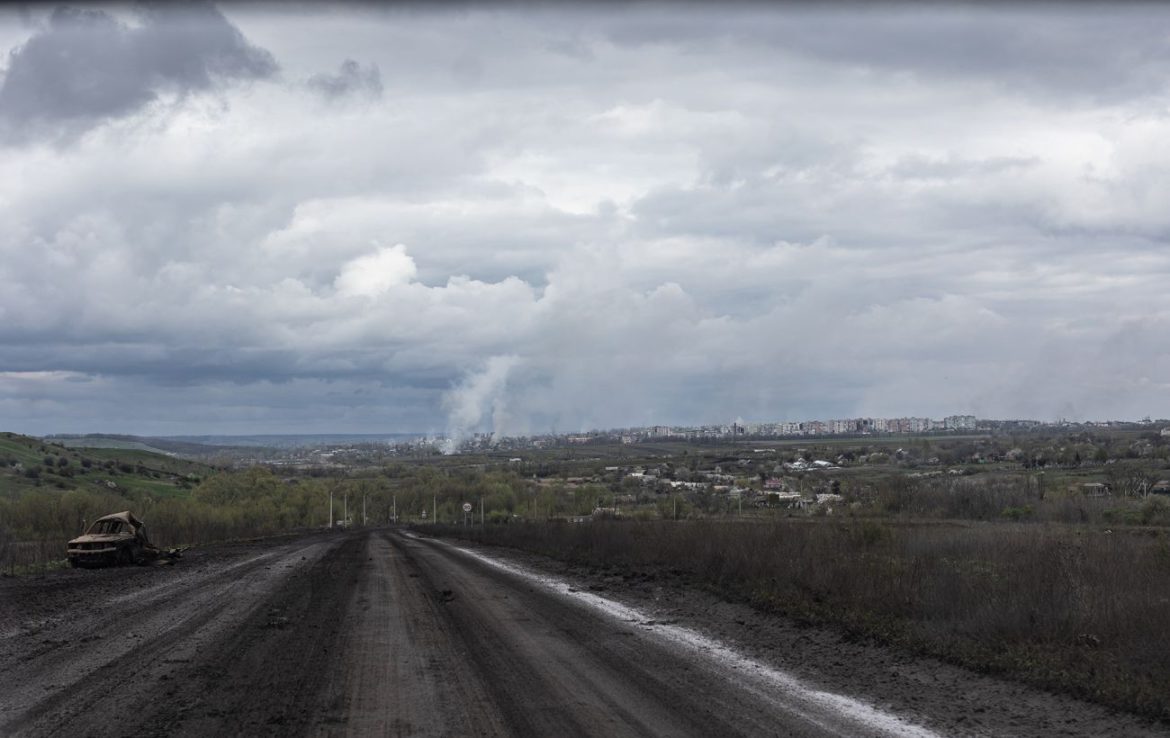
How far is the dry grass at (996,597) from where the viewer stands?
9.73 m

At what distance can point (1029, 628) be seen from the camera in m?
11.4

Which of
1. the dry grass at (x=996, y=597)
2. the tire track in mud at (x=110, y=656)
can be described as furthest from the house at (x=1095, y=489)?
the tire track in mud at (x=110, y=656)

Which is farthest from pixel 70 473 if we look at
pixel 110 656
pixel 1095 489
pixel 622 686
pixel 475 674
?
pixel 622 686

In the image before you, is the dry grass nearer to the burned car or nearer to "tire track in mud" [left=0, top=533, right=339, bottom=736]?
"tire track in mud" [left=0, top=533, right=339, bottom=736]

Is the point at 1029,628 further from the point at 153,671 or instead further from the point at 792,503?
the point at 792,503

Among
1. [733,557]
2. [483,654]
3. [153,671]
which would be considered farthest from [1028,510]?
[153,671]

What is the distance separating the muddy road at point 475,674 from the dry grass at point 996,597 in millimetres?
550

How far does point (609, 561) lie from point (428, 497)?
125268 millimetres

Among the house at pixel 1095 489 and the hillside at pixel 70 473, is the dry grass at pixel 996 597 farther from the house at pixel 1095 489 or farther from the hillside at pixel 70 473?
the hillside at pixel 70 473

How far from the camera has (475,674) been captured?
36.1 feet

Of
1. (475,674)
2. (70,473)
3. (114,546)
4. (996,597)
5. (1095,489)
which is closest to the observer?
(475,674)

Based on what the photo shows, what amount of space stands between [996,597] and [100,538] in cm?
2908

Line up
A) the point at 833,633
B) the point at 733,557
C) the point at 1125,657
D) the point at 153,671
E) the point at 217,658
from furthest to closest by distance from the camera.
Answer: the point at 733,557
the point at 833,633
the point at 217,658
the point at 153,671
the point at 1125,657

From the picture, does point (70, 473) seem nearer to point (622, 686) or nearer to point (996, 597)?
point (622, 686)
